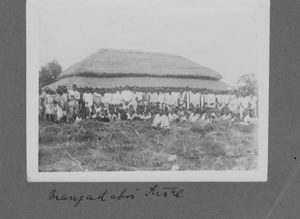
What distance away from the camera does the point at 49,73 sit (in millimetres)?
978

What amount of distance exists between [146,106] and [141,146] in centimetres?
9

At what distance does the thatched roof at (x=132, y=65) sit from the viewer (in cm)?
97

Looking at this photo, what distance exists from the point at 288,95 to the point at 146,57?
322 millimetres

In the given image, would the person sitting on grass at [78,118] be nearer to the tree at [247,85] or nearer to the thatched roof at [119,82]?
the thatched roof at [119,82]

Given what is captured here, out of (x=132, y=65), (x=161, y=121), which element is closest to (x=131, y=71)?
(x=132, y=65)

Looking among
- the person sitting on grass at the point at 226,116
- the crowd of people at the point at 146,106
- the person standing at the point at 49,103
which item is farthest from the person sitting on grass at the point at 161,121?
the person standing at the point at 49,103

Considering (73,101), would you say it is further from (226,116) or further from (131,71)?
(226,116)

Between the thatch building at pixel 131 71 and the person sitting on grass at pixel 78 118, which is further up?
the thatch building at pixel 131 71

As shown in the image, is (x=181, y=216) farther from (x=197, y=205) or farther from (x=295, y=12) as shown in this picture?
(x=295, y=12)

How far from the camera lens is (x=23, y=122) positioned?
979 mm
